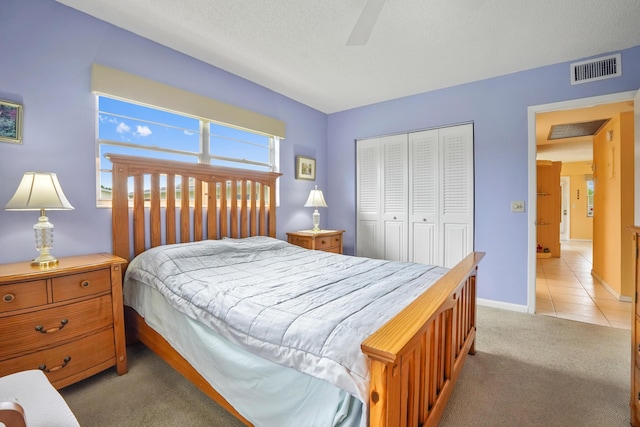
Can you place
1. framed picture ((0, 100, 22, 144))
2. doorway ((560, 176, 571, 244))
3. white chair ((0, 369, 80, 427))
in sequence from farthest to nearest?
doorway ((560, 176, 571, 244))
framed picture ((0, 100, 22, 144))
white chair ((0, 369, 80, 427))

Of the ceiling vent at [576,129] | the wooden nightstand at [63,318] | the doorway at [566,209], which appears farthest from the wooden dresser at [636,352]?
the doorway at [566,209]

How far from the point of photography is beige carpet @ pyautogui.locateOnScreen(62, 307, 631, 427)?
155cm

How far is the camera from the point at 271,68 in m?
2.97

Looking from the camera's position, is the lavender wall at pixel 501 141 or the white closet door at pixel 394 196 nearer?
the lavender wall at pixel 501 141

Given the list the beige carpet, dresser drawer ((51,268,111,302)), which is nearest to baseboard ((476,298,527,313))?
the beige carpet

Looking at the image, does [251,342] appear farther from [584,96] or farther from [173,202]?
[584,96]

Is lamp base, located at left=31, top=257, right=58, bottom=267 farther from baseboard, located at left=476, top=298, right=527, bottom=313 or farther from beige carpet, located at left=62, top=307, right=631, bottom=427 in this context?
baseboard, located at left=476, top=298, right=527, bottom=313

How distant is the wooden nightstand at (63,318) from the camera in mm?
1545

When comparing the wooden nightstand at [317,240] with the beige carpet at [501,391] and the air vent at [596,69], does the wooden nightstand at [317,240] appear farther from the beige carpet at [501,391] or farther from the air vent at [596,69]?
the air vent at [596,69]

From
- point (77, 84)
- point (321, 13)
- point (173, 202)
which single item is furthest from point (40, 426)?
point (321, 13)

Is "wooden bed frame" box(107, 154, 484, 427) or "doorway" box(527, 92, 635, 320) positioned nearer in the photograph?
"wooden bed frame" box(107, 154, 484, 427)

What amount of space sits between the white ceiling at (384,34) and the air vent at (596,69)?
0.29ft

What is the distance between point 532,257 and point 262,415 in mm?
3045

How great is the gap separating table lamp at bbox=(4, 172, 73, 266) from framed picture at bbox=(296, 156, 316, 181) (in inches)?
100
